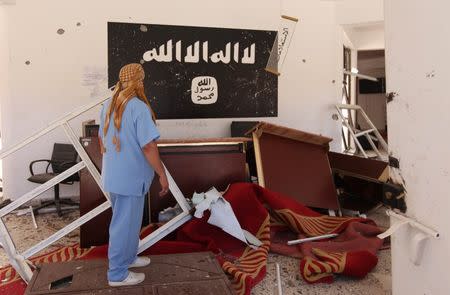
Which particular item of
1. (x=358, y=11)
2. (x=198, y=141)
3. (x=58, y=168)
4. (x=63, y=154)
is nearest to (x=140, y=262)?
(x=198, y=141)

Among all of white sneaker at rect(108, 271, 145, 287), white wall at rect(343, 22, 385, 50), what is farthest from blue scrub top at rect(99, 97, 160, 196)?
white wall at rect(343, 22, 385, 50)

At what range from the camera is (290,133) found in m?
3.83

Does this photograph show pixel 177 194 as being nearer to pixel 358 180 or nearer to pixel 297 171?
pixel 297 171

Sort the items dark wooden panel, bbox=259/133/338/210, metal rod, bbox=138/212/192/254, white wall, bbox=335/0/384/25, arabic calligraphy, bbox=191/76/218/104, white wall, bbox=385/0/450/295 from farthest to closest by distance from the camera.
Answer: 1. white wall, bbox=335/0/384/25
2. arabic calligraphy, bbox=191/76/218/104
3. dark wooden panel, bbox=259/133/338/210
4. metal rod, bbox=138/212/192/254
5. white wall, bbox=385/0/450/295

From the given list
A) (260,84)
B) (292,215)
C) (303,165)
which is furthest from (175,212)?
(260,84)

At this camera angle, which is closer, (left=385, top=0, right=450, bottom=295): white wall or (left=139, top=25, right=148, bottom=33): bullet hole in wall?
(left=385, top=0, right=450, bottom=295): white wall

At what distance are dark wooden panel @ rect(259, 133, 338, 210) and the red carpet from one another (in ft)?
1.15

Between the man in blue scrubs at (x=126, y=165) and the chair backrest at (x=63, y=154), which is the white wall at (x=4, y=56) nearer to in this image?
the chair backrest at (x=63, y=154)

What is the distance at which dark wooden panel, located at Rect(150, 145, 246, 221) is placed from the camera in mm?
3287

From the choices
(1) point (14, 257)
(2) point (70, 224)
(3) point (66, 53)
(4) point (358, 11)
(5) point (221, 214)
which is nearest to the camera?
(1) point (14, 257)

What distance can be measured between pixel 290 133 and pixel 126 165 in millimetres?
2020

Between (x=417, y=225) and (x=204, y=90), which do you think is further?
(x=204, y=90)

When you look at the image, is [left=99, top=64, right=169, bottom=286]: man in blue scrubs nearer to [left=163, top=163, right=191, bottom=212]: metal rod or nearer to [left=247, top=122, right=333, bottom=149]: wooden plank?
[left=163, top=163, right=191, bottom=212]: metal rod

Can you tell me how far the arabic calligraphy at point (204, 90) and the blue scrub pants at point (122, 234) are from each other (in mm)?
2835
